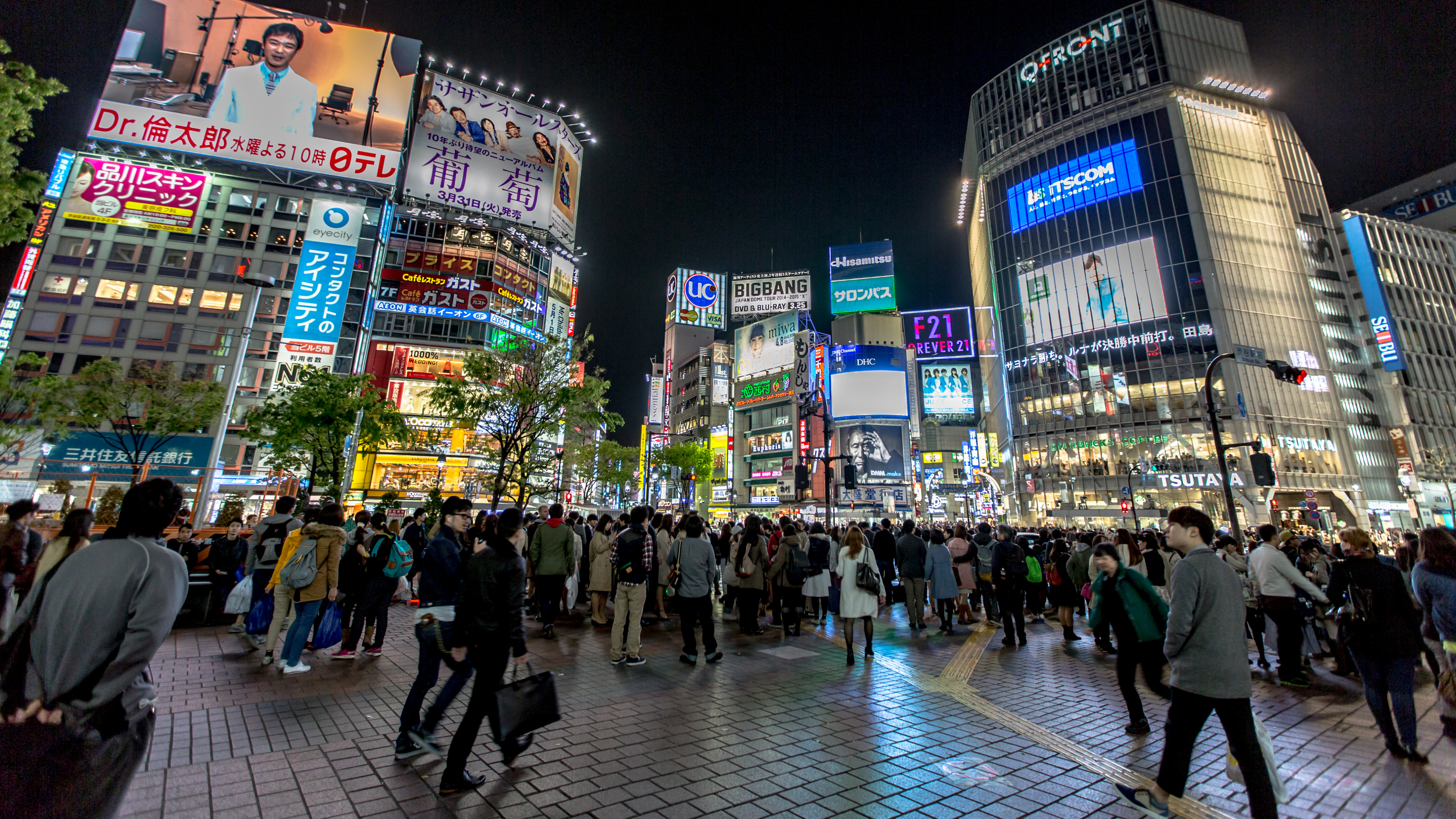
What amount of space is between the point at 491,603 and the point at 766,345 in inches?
2724

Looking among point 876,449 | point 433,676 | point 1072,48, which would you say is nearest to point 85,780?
point 433,676

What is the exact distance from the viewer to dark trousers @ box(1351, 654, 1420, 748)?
4.89 m

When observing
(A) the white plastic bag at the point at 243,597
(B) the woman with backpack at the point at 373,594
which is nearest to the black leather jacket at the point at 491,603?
(B) the woman with backpack at the point at 373,594

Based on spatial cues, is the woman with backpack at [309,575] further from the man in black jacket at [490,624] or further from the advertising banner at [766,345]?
the advertising banner at [766,345]

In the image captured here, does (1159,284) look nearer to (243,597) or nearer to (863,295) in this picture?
(863,295)

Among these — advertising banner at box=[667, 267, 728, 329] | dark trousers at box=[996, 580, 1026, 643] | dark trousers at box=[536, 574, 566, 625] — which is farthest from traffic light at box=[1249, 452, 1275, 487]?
advertising banner at box=[667, 267, 728, 329]

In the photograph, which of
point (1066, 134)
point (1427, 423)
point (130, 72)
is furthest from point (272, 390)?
point (1427, 423)

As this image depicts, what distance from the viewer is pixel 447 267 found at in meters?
44.3

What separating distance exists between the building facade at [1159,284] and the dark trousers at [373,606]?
50524 millimetres

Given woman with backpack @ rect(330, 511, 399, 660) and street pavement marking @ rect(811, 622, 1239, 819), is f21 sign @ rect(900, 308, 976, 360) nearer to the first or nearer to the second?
street pavement marking @ rect(811, 622, 1239, 819)

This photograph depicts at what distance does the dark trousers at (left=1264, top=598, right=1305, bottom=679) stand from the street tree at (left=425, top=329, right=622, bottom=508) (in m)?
18.5

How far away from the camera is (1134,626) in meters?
5.68

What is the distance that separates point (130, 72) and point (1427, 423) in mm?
111928

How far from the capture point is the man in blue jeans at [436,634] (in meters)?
4.59
